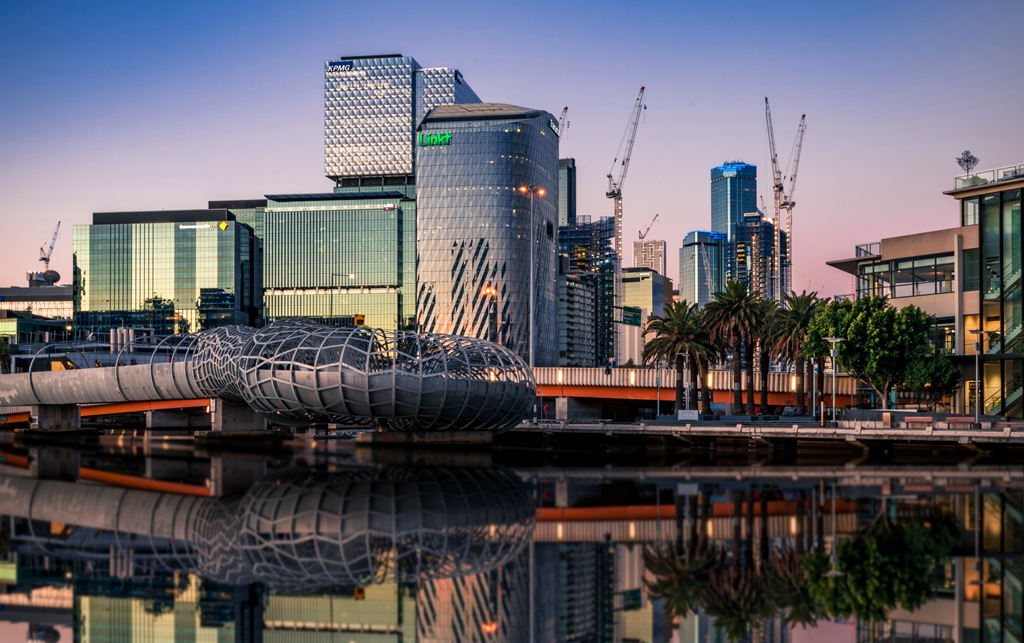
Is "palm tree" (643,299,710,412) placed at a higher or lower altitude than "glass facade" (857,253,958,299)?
lower

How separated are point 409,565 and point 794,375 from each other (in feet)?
249

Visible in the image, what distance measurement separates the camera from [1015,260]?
81062 mm

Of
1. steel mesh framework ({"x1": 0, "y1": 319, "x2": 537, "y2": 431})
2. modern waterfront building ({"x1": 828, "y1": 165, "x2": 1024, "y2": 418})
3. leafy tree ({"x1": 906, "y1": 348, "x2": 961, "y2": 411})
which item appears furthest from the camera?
modern waterfront building ({"x1": 828, "y1": 165, "x2": 1024, "y2": 418})

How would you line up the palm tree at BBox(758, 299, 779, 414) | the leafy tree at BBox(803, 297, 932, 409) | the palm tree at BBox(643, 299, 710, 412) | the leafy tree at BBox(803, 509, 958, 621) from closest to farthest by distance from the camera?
the leafy tree at BBox(803, 509, 958, 621), the leafy tree at BBox(803, 297, 932, 409), the palm tree at BBox(643, 299, 710, 412), the palm tree at BBox(758, 299, 779, 414)

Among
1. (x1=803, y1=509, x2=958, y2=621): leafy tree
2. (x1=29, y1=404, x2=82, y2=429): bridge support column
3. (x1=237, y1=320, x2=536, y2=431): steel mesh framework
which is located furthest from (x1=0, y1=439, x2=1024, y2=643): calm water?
(x1=29, y1=404, x2=82, y2=429): bridge support column

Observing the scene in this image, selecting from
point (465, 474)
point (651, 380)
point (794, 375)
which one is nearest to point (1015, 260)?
point (794, 375)

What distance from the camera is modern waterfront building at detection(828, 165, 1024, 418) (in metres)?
80.5

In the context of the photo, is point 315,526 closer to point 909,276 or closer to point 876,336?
point 876,336

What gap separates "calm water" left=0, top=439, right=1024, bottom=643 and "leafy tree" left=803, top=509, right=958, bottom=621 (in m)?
0.09

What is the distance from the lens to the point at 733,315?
3285 inches

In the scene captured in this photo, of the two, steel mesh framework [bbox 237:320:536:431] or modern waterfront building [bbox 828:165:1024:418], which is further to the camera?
modern waterfront building [bbox 828:165:1024:418]

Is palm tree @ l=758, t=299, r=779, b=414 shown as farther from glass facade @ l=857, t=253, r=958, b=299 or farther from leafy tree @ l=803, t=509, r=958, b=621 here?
leafy tree @ l=803, t=509, r=958, b=621

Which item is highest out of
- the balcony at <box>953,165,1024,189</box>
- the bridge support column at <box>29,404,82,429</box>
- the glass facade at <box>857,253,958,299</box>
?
the balcony at <box>953,165,1024,189</box>

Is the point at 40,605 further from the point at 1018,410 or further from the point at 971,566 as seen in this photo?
the point at 1018,410
